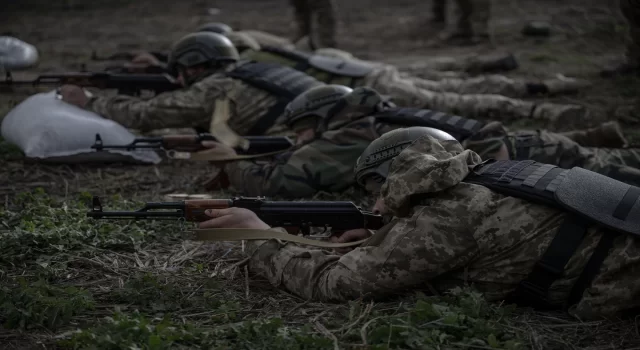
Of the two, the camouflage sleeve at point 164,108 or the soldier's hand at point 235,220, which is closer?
the soldier's hand at point 235,220

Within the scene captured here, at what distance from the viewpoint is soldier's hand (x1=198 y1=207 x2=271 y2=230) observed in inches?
154

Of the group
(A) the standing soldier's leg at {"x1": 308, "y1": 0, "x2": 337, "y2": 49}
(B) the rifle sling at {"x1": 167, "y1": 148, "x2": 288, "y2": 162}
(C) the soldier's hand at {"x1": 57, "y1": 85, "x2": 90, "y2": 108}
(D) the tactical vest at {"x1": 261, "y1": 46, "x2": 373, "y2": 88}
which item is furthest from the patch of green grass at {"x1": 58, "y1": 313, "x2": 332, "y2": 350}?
Result: (A) the standing soldier's leg at {"x1": 308, "y1": 0, "x2": 337, "y2": 49}

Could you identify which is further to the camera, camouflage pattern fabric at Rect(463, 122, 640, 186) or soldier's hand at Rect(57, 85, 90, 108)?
soldier's hand at Rect(57, 85, 90, 108)

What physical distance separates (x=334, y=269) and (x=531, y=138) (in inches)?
95.7

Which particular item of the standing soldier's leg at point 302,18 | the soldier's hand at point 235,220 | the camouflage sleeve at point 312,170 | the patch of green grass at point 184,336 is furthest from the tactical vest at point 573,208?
the standing soldier's leg at point 302,18

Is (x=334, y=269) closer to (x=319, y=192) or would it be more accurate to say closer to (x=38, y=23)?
(x=319, y=192)

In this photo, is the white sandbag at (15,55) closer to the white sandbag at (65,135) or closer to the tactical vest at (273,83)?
the white sandbag at (65,135)

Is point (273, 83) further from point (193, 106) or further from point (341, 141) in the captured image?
point (341, 141)

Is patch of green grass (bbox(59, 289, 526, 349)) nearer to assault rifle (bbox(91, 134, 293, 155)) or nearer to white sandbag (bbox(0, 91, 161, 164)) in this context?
assault rifle (bbox(91, 134, 293, 155))

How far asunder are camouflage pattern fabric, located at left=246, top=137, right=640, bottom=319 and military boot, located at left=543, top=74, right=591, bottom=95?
5.95 metres

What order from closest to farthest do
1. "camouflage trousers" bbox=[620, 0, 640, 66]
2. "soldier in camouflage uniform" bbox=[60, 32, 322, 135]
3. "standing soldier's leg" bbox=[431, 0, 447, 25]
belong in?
"soldier in camouflage uniform" bbox=[60, 32, 322, 135]
"camouflage trousers" bbox=[620, 0, 640, 66]
"standing soldier's leg" bbox=[431, 0, 447, 25]

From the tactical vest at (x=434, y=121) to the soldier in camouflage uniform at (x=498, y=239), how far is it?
1707 millimetres

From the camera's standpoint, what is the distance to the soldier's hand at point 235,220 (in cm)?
392

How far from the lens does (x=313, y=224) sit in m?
3.98
